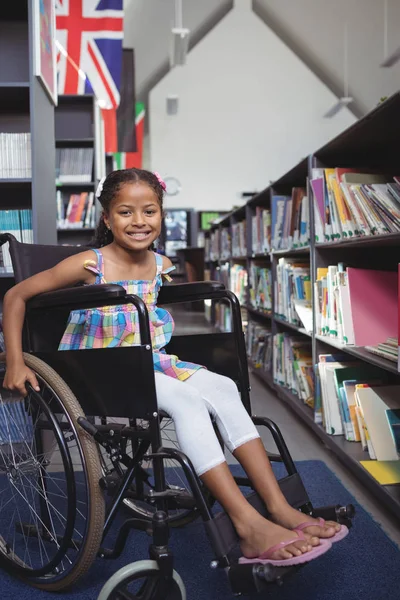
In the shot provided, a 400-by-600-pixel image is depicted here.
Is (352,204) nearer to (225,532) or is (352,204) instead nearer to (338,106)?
(225,532)

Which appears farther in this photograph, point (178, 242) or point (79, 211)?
point (178, 242)

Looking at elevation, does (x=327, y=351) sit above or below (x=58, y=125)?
below

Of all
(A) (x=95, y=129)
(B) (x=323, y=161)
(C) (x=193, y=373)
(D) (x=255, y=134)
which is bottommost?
(C) (x=193, y=373)

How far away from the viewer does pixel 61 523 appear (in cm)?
158

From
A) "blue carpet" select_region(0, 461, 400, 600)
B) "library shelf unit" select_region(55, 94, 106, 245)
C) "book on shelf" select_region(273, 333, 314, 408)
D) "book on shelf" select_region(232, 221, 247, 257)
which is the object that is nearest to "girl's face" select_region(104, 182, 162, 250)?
"blue carpet" select_region(0, 461, 400, 600)

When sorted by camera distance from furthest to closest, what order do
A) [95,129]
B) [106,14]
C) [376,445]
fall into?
[95,129], [106,14], [376,445]

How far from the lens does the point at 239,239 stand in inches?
194

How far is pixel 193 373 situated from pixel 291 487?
1.14 ft

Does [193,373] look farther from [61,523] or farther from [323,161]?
[323,161]

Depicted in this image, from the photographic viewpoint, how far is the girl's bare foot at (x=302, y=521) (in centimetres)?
111

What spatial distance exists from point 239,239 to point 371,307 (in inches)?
112

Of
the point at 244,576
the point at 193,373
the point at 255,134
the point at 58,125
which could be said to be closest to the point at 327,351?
the point at 193,373

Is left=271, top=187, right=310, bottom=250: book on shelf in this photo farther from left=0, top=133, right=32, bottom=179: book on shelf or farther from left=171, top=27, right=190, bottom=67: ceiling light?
left=171, top=27, right=190, bottom=67: ceiling light

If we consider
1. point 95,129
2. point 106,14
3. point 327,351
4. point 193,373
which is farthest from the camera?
point 95,129
